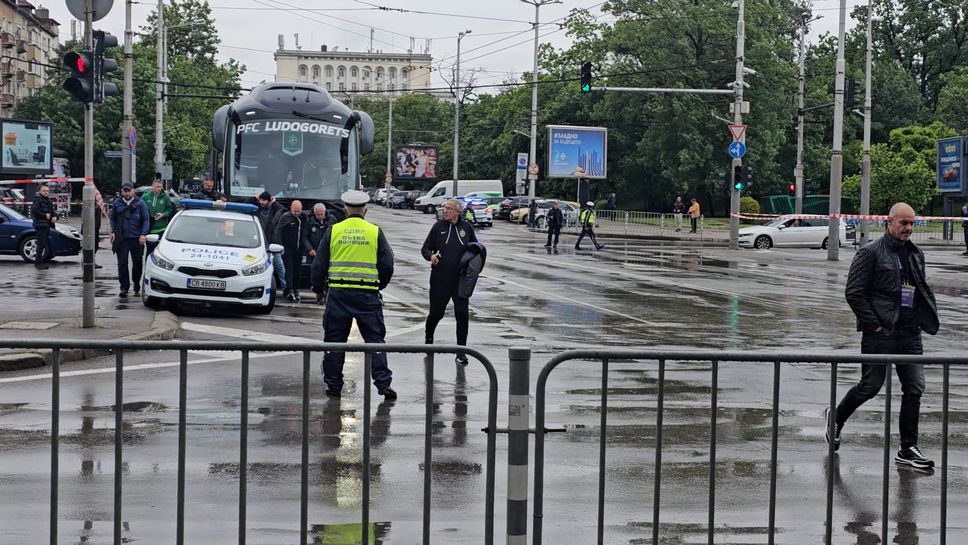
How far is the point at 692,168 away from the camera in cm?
6756

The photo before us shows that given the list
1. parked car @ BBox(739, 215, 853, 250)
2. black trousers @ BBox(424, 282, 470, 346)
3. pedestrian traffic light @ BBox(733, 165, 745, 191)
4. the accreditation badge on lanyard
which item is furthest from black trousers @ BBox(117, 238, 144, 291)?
parked car @ BBox(739, 215, 853, 250)

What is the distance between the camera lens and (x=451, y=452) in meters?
8.87

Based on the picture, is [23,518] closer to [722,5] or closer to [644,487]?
[644,487]

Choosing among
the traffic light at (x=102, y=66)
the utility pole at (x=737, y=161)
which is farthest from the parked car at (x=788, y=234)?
the traffic light at (x=102, y=66)

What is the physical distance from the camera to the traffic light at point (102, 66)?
16.2 m

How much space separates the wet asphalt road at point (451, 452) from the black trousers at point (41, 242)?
1313cm

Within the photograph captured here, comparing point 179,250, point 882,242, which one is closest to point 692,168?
point 179,250

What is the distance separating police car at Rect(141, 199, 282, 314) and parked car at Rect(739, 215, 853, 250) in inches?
1237

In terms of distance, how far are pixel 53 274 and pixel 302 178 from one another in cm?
538

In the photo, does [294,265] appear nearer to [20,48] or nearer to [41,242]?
[41,242]

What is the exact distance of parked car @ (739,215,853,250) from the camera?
158 feet

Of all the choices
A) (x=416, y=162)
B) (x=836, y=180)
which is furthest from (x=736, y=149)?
(x=416, y=162)

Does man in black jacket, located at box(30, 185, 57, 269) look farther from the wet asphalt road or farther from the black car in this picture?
A: the black car

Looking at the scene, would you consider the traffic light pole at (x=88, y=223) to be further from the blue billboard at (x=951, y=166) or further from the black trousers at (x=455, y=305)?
the blue billboard at (x=951, y=166)
